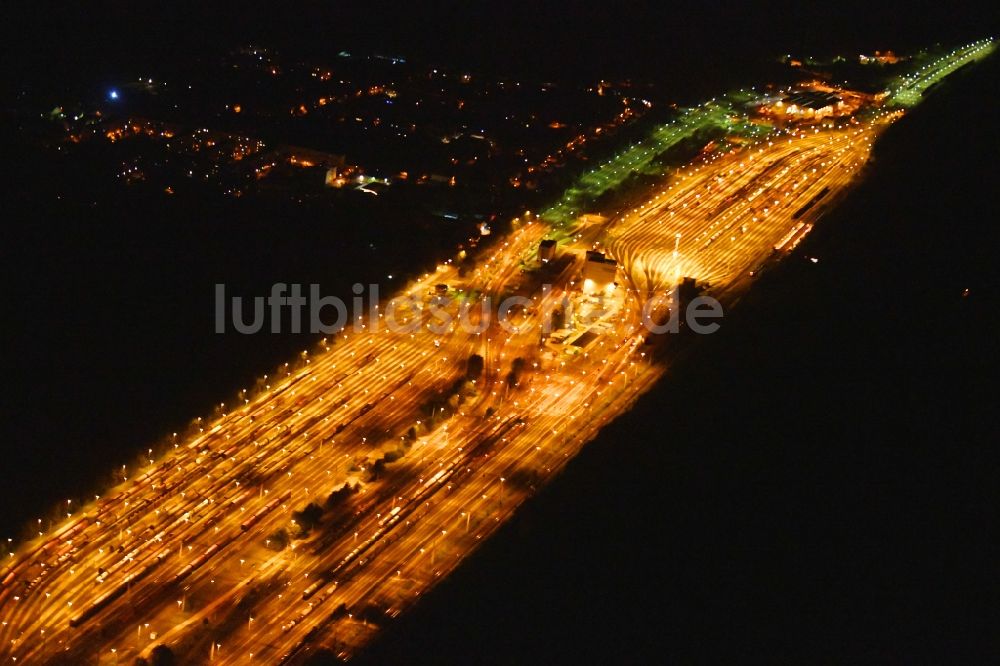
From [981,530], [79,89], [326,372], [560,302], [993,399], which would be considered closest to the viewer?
[981,530]

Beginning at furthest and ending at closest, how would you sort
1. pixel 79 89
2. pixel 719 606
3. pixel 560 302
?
pixel 79 89, pixel 560 302, pixel 719 606

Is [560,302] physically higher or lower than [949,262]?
lower

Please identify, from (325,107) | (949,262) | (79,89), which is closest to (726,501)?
(949,262)

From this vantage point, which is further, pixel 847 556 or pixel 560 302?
pixel 560 302

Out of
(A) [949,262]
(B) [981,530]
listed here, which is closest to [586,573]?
(B) [981,530]

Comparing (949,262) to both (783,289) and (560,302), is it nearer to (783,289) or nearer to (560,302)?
(783,289)

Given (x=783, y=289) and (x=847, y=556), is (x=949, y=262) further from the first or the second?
(x=847, y=556)
